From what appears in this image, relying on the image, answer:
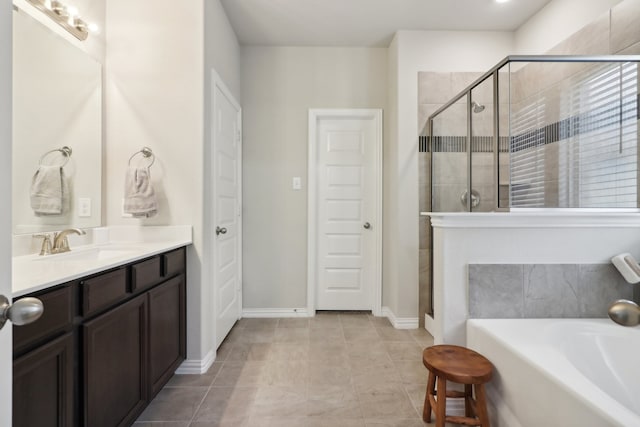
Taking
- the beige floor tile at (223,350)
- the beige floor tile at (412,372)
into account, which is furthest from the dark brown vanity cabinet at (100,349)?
the beige floor tile at (412,372)

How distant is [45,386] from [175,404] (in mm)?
922

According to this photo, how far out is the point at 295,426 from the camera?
162 cm

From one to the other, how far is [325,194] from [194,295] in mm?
1613

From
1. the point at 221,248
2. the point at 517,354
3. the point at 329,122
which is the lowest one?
the point at 517,354

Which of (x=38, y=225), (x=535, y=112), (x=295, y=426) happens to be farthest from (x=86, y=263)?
(x=535, y=112)

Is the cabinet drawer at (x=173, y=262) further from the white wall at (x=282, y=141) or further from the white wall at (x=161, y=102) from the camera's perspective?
the white wall at (x=282, y=141)

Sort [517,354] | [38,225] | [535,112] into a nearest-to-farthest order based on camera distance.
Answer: [517,354] → [38,225] → [535,112]

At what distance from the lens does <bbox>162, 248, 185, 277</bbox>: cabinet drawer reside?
5.99ft

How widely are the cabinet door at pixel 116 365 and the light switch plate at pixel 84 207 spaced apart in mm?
702

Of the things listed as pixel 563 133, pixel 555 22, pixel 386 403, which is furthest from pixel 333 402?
pixel 555 22

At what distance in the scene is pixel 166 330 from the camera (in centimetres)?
185

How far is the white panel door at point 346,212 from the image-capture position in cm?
329

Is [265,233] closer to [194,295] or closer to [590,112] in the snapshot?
[194,295]

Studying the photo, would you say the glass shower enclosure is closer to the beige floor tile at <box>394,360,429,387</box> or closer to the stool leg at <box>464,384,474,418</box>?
the stool leg at <box>464,384,474,418</box>
